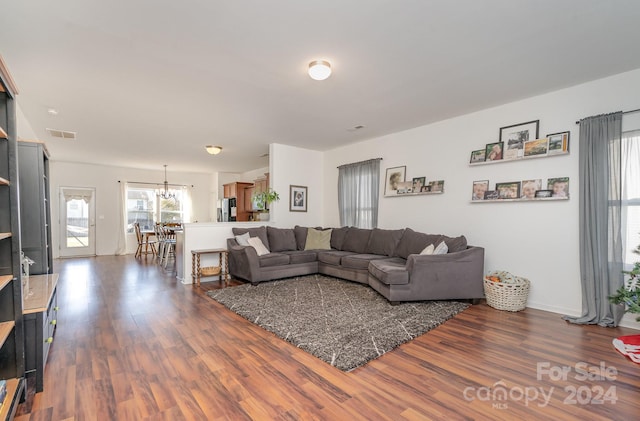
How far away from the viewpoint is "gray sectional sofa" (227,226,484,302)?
3660mm

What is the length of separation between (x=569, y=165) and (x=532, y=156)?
1.24ft

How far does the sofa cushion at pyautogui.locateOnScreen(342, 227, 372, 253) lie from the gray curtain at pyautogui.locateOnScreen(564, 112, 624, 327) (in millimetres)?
2877

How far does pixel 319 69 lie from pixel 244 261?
10.3 ft

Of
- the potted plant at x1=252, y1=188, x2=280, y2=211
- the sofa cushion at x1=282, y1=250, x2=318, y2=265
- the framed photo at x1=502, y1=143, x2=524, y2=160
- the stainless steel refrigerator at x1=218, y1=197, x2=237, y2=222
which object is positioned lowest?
the sofa cushion at x1=282, y1=250, x2=318, y2=265

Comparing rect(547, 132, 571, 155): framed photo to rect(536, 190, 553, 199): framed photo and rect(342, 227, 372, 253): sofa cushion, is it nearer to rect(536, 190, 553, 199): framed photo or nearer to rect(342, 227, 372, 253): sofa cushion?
rect(536, 190, 553, 199): framed photo

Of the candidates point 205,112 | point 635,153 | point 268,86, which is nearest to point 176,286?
point 205,112

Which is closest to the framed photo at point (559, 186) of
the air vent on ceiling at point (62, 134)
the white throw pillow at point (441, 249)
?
the white throw pillow at point (441, 249)

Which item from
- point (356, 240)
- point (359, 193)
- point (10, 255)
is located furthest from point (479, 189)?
point (10, 255)

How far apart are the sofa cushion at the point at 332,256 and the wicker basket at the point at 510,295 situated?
224 cm

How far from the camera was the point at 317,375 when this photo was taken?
2.08m

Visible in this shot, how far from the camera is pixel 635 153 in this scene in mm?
3004

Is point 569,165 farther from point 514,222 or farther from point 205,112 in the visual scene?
point 205,112

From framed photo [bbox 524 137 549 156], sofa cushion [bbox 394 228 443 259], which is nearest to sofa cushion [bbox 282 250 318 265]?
sofa cushion [bbox 394 228 443 259]

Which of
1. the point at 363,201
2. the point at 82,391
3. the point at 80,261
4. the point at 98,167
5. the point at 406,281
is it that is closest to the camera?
the point at 82,391
